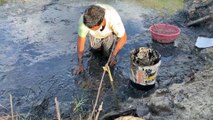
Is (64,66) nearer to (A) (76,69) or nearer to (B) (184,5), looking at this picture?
(A) (76,69)

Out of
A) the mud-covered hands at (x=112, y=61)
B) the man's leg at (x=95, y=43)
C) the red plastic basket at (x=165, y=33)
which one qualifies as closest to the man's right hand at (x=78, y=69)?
the mud-covered hands at (x=112, y=61)

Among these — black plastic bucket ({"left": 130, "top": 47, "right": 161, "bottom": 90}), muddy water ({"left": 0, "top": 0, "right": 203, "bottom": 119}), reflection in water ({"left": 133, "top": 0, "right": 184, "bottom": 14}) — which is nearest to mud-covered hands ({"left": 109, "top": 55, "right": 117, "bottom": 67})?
muddy water ({"left": 0, "top": 0, "right": 203, "bottom": 119})

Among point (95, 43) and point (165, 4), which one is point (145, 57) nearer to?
point (95, 43)

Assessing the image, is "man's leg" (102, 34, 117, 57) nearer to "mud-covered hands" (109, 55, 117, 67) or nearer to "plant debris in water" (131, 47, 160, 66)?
"mud-covered hands" (109, 55, 117, 67)

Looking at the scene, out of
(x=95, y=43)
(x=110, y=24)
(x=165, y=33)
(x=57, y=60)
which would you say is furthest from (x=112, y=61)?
(x=165, y=33)

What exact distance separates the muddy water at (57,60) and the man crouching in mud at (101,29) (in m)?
0.43

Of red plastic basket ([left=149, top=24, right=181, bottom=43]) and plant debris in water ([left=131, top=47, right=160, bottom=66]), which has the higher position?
plant debris in water ([left=131, top=47, right=160, bottom=66])

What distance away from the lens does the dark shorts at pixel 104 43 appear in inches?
253

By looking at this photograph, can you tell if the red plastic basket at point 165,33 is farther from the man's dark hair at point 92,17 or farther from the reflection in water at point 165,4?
the man's dark hair at point 92,17

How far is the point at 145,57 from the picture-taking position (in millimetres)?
5617

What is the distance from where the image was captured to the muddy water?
5.61 metres

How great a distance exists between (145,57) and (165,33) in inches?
89.5

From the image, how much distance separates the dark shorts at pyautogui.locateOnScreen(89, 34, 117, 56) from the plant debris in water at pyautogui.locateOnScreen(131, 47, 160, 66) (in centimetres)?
90

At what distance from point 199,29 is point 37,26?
4301 mm
